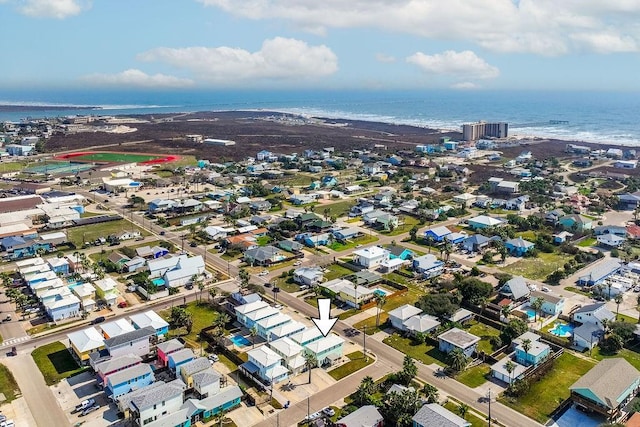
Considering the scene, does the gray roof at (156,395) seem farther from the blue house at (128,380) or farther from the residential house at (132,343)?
the residential house at (132,343)

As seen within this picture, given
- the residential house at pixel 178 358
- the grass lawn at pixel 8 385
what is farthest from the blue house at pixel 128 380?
the grass lawn at pixel 8 385

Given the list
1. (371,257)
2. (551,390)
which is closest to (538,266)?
(371,257)

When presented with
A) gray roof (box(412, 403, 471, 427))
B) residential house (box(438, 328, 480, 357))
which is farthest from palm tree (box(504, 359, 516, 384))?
gray roof (box(412, 403, 471, 427))

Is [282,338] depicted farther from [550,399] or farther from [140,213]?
Result: [140,213]

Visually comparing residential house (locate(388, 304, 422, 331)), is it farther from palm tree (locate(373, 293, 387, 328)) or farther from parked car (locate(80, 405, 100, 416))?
parked car (locate(80, 405, 100, 416))

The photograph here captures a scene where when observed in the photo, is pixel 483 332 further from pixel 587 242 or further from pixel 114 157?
pixel 114 157

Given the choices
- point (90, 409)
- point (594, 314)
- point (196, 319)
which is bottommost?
point (90, 409)
